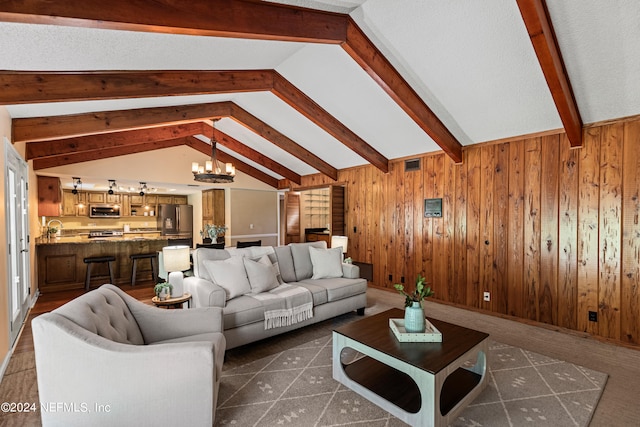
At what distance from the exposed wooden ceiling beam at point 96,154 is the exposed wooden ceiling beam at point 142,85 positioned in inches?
134

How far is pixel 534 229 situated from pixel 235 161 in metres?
6.56

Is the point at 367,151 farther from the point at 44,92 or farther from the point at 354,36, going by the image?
the point at 44,92

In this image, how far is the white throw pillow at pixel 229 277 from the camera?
3.14m

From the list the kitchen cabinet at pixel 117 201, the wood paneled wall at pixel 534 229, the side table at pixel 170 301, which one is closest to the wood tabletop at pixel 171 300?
the side table at pixel 170 301

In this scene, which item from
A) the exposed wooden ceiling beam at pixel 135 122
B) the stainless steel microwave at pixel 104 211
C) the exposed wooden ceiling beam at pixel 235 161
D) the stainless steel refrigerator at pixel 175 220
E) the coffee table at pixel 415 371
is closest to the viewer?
the coffee table at pixel 415 371

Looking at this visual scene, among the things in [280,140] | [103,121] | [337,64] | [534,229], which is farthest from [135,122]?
[534,229]

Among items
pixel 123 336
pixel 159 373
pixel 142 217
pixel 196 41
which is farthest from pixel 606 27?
pixel 142 217

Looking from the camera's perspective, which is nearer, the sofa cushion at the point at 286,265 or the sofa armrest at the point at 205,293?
the sofa armrest at the point at 205,293

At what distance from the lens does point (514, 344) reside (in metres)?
3.16

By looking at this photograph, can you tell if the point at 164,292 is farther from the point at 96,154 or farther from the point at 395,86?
the point at 96,154

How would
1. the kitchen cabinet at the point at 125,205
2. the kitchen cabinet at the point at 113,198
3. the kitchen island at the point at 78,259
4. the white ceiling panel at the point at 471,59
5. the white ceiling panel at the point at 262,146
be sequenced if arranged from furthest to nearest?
the kitchen cabinet at the point at 125,205 < the kitchen cabinet at the point at 113,198 < the white ceiling panel at the point at 262,146 < the kitchen island at the point at 78,259 < the white ceiling panel at the point at 471,59

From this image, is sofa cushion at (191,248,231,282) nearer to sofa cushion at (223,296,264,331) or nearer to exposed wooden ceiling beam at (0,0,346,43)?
sofa cushion at (223,296,264,331)

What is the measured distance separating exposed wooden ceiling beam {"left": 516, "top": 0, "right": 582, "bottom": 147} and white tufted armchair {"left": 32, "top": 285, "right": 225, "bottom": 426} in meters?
3.17

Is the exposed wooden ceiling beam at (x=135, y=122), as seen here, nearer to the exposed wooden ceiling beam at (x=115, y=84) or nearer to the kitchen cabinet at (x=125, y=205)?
the exposed wooden ceiling beam at (x=115, y=84)
